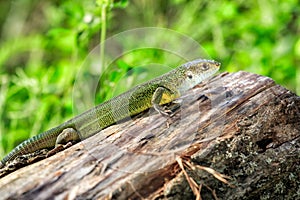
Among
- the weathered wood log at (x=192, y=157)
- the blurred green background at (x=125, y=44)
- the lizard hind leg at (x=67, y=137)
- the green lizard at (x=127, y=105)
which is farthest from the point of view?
the blurred green background at (x=125, y=44)

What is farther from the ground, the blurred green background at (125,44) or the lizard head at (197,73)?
the blurred green background at (125,44)

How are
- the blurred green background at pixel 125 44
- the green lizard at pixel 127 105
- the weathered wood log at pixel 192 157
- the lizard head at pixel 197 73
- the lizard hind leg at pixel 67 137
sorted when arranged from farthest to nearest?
the blurred green background at pixel 125 44, the lizard head at pixel 197 73, the green lizard at pixel 127 105, the lizard hind leg at pixel 67 137, the weathered wood log at pixel 192 157

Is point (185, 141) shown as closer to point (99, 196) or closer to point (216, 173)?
point (216, 173)

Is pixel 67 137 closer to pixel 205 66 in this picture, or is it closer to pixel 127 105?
pixel 127 105

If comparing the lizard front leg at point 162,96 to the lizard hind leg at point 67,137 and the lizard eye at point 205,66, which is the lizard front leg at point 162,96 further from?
the lizard hind leg at point 67,137

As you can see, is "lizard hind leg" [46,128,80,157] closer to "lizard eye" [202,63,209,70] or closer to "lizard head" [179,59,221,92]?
"lizard head" [179,59,221,92]

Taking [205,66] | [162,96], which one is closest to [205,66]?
[205,66]

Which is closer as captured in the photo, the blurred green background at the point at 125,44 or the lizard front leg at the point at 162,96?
the lizard front leg at the point at 162,96

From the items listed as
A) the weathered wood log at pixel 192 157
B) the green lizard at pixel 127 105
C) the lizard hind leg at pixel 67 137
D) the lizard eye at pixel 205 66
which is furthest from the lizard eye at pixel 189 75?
the lizard hind leg at pixel 67 137

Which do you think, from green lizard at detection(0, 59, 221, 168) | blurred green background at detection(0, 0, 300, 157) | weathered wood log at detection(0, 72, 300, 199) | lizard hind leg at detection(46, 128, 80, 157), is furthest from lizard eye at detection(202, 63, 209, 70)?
lizard hind leg at detection(46, 128, 80, 157)
